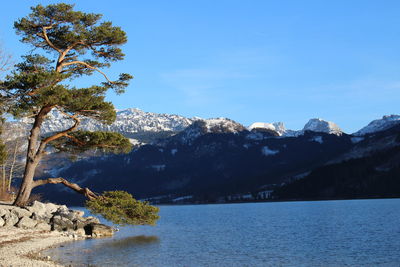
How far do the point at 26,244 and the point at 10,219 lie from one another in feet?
25.4

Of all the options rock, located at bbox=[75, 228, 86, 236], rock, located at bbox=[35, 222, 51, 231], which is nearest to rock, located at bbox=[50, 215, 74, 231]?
rock, located at bbox=[75, 228, 86, 236]

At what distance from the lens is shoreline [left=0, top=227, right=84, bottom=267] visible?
29.6 m

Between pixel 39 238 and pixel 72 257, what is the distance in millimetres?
7916

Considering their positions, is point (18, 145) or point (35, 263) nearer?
point (35, 263)

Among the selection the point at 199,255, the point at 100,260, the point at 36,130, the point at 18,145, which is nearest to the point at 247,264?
the point at 199,255

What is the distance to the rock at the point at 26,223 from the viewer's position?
46.4 meters

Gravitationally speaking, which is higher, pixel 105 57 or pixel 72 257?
pixel 105 57

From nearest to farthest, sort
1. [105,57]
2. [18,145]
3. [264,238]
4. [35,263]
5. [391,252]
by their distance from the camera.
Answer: [35,263] < [105,57] < [391,252] < [264,238] < [18,145]

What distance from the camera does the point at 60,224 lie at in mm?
54531

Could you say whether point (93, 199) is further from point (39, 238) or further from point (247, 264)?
point (247, 264)

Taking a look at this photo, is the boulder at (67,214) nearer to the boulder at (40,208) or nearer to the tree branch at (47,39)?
the boulder at (40,208)

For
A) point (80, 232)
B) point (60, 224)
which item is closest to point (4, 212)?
point (60, 224)

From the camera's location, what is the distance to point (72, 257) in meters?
38.2

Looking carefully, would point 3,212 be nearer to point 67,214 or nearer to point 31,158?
point 31,158
